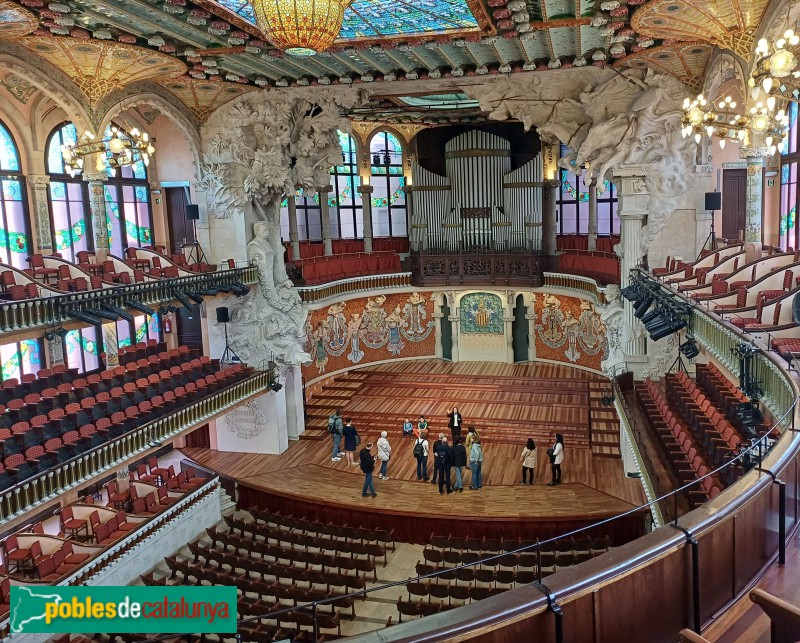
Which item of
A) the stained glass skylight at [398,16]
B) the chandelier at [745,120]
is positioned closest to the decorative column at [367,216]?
the stained glass skylight at [398,16]

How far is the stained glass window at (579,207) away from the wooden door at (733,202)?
390cm

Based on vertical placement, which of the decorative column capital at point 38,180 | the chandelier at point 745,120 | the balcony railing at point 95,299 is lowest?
the balcony railing at point 95,299

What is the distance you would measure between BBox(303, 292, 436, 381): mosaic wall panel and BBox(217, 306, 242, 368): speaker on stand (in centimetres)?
308

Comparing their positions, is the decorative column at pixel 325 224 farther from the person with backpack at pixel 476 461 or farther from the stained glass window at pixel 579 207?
the person with backpack at pixel 476 461

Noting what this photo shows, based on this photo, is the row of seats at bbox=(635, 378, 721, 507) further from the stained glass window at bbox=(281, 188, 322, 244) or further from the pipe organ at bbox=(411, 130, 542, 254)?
the stained glass window at bbox=(281, 188, 322, 244)

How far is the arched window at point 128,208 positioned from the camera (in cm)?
2036

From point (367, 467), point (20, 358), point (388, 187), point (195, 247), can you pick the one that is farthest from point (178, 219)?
point (367, 467)

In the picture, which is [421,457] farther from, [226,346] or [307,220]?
[307,220]

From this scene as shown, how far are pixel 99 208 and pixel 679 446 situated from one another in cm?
1342

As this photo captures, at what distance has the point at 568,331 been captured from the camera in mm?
24422

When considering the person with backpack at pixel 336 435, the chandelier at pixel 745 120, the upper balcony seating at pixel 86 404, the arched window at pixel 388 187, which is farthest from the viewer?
the arched window at pixel 388 187

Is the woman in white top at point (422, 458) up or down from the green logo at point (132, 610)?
down

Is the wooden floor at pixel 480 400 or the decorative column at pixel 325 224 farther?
the decorative column at pixel 325 224

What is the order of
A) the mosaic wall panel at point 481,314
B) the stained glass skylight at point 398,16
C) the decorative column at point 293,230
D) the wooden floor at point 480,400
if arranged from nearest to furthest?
the stained glass skylight at point 398,16, the wooden floor at point 480,400, the decorative column at point 293,230, the mosaic wall panel at point 481,314
